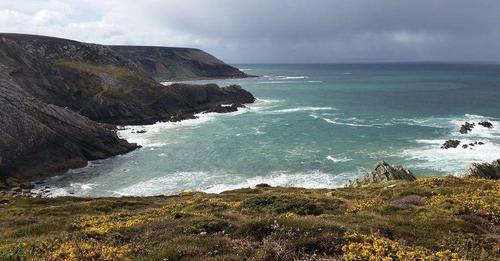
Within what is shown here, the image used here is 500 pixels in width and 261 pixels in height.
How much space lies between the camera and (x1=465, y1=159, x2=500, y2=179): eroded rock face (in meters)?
47.6

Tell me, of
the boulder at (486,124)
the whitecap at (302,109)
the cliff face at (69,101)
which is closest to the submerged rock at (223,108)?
→ the cliff face at (69,101)

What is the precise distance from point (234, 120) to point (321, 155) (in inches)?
1752

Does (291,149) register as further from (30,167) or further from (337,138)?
(30,167)

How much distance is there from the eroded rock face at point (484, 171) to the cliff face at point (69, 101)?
56.9 meters

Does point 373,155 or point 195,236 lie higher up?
point 195,236

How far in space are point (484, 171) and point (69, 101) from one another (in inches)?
3937

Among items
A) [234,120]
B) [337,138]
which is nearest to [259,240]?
[337,138]

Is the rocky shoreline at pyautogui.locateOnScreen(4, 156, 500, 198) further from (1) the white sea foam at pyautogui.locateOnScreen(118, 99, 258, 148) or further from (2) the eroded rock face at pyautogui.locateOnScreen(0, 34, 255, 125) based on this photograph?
(2) the eroded rock face at pyautogui.locateOnScreen(0, 34, 255, 125)

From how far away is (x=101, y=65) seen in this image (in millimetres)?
144250

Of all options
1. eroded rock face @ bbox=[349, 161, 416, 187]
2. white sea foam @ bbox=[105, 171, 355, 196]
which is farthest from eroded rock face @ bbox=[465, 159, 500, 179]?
white sea foam @ bbox=[105, 171, 355, 196]

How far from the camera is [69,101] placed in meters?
115

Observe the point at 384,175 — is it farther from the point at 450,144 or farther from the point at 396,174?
the point at 450,144

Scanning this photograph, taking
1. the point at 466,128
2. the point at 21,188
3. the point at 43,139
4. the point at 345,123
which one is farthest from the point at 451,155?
the point at 43,139

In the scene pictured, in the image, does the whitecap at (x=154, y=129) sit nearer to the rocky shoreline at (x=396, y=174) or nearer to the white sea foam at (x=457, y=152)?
the rocky shoreline at (x=396, y=174)
